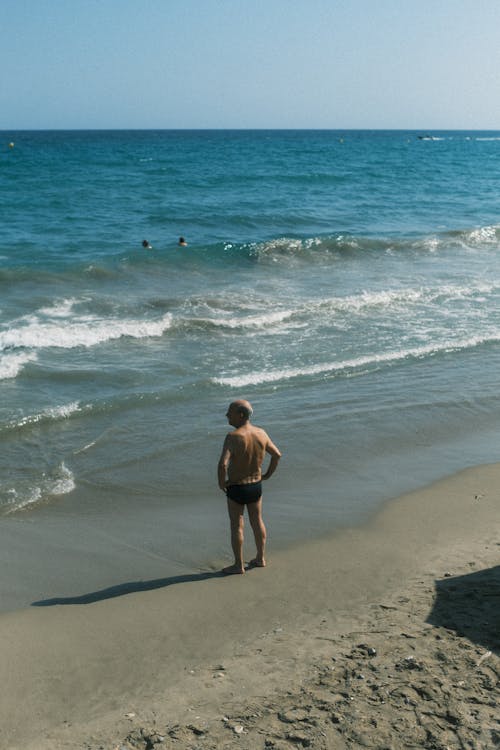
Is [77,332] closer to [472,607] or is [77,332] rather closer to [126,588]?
[126,588]

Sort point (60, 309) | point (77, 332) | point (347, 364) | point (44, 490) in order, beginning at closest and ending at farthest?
point (44, 490)
point (347, 364)
point (77, 332)
point (60, 309)

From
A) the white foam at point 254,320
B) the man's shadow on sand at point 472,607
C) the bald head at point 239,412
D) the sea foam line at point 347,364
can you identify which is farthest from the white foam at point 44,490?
the white foam at point 254,320

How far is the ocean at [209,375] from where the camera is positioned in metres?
7.51

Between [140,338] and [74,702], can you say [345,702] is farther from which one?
[140,338]

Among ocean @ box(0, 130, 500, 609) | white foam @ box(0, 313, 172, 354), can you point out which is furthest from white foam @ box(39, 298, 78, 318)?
white foam @ box(0, 313, 172, 354)

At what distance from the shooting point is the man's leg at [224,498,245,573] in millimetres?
6445

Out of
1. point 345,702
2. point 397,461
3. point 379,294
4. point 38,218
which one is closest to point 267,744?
point 345,702

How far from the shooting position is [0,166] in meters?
50.9

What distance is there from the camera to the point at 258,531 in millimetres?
6504

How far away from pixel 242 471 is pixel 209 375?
18.7ft

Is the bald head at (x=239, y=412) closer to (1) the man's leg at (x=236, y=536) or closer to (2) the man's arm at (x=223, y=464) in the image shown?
(2) the man's arm at (x=223, y=464)

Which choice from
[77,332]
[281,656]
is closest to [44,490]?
[281,656]

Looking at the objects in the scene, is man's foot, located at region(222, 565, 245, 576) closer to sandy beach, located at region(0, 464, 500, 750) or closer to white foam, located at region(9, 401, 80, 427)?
sandy beach, located at region(0, 464, 500, 750)

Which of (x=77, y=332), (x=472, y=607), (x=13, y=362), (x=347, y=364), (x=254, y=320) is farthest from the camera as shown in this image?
(x=254, y=320)
